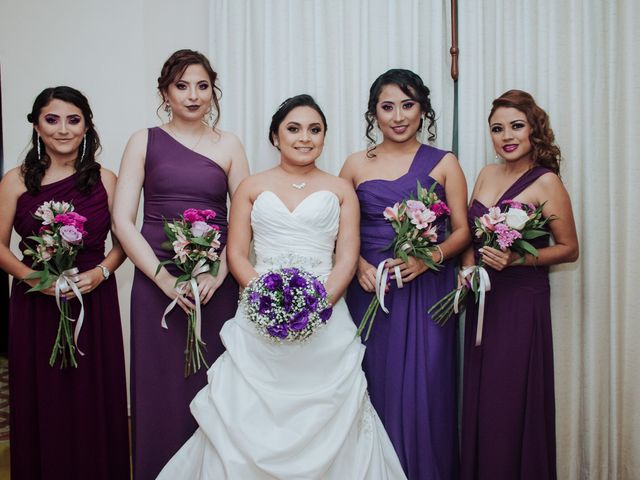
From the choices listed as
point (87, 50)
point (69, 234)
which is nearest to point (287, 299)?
point (69, 234)

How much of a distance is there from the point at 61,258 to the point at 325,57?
2223 mm

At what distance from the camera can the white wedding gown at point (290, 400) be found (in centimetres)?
262

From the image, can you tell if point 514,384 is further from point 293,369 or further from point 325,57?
point 325,57

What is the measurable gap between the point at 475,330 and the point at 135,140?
213 cm

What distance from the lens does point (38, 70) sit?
446 cm

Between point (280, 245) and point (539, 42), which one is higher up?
point (539, 42)

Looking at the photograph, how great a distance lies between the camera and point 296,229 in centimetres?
298

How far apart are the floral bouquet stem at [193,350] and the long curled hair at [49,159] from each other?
36.5 inches

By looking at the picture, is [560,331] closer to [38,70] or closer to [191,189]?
[191,189]

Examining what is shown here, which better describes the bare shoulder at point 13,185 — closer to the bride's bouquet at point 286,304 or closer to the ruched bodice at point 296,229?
the ruched bodice at point 296,229

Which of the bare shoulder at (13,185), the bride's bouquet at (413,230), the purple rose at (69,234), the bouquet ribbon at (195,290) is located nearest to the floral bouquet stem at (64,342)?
the purple rose at (69,234)

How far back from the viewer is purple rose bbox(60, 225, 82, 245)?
2.82 meters

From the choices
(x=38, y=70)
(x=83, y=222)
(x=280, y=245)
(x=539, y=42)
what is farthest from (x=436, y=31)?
(x=38, y=70)

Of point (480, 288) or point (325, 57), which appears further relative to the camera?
point (325, 57)
